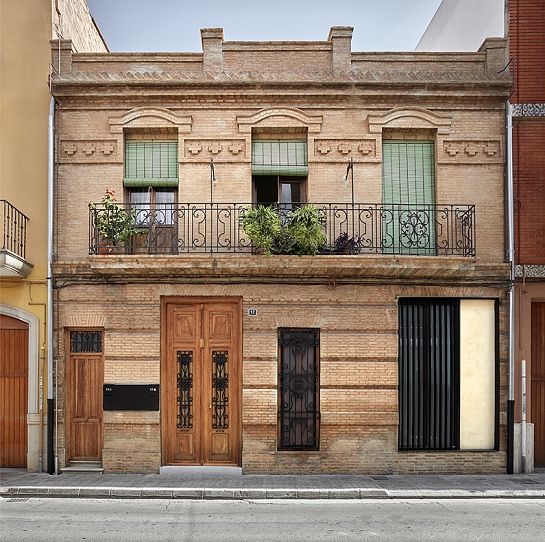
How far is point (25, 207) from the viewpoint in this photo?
35.6 ft

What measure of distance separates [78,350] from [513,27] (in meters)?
11.1

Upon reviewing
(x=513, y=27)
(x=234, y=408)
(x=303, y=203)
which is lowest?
(x=234, y=408)

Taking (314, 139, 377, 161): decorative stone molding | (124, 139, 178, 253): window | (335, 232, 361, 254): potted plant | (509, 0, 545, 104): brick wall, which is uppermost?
(509, 0, 545, 104): brick wall

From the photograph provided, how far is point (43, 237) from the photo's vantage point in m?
10.8

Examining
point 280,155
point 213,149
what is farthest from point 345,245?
point 213,149

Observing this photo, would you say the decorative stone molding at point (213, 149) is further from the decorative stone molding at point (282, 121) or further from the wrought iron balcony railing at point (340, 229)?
the wrought iron balcony railing at point (340, 229)

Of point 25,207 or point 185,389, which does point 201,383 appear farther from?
point 25,207

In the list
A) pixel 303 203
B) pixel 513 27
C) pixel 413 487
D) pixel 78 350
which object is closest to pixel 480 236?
pixel 303 203

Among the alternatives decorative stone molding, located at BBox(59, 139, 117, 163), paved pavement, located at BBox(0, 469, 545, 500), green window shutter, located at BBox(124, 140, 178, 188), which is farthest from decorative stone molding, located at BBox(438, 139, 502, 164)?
decorative stone molding, located at BBox(59, 139, 117, 163)

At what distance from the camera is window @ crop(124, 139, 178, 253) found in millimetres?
10984

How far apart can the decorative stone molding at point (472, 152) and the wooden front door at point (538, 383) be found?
3.19 m

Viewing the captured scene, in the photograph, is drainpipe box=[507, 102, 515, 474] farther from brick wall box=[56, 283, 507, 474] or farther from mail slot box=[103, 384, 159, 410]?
mail slot box=[103, 384, 159, 410]

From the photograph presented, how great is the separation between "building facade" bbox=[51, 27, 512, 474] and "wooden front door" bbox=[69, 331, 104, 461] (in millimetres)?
43

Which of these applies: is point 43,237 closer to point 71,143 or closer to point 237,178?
point 71,143
